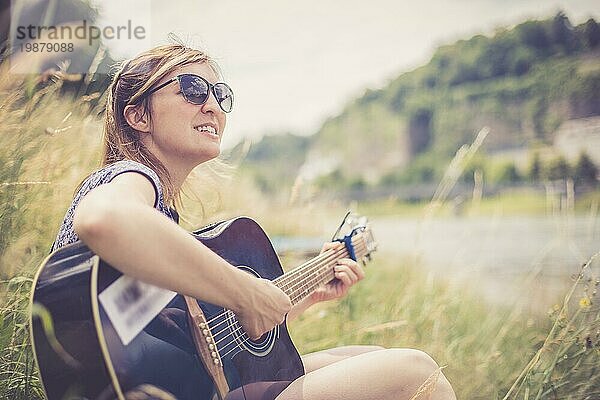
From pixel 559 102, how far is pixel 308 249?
3.65ft

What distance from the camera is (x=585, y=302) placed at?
8.64ft

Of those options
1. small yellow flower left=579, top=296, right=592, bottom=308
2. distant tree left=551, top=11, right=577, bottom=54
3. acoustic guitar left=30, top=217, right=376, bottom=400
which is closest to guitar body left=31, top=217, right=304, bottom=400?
acoustic guitar left=30, top=217, right=376, bottom=400

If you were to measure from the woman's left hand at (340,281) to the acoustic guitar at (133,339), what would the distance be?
1.28ft

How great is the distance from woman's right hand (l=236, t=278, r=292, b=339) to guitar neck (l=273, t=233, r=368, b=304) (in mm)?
266

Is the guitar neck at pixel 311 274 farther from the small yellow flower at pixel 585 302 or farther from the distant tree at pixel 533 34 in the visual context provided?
the distant tree at pixel 533 34

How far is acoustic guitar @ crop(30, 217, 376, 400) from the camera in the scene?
1.53 m

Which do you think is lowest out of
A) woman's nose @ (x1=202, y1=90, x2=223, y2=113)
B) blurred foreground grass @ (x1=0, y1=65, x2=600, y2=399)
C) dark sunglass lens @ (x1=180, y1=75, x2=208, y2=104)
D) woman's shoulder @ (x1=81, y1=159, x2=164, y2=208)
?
blurred foreground grass @ (x1=0, y1=65, x2=600, y2=399)

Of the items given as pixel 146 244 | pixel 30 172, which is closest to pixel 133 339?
pixel 146 244

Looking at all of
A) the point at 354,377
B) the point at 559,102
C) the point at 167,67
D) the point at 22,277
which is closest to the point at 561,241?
the point at 559,102

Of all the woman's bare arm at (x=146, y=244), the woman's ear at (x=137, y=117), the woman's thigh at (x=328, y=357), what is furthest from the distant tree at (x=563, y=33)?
the woman's bare arm at (x=146, y=244)

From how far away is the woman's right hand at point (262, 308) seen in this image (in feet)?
5.53

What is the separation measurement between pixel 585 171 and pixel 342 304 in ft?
3.44

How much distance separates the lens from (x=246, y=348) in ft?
6.15

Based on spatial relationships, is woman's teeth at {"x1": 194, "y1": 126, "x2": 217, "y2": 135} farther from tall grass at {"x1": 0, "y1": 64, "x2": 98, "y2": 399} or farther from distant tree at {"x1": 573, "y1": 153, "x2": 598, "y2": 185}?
distant tree at {"x1": 573, "y1": 153, "x2": 598, "y2": 185}
